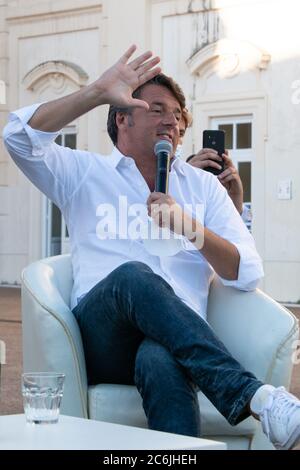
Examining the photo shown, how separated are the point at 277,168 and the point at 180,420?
8.50m

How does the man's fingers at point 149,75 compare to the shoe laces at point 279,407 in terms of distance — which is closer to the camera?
the shoe laces at point 279,407

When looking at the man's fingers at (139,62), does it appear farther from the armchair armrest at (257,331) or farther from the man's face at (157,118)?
the armchair armrest at (257,331)

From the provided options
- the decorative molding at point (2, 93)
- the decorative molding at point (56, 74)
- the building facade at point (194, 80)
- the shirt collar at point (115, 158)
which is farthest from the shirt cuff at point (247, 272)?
the decorative molding at point (2, 93)

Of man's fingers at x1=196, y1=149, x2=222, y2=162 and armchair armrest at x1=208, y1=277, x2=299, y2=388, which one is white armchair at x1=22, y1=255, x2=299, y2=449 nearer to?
armchair armrest at x1=208, y1=277, x2=299, y2=388

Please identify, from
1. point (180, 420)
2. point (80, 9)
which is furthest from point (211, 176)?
point (80, 9)

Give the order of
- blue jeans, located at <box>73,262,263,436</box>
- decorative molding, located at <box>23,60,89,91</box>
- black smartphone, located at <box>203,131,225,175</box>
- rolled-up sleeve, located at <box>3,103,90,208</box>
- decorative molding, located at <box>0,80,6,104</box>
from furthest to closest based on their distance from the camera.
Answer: decorative molding, located at <box>0,80,6,104</box> < decorative molding, located at <box>23,60,89,91</box> < black smartphone, located at <box>203,131,225,175</box> < rolled-up sleeve, located at <box>3,103,90,208</box> < blue jeans, located at <box>73,262,263,436</box>

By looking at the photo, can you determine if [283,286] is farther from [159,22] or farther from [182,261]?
[182,261]

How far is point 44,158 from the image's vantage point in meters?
2.75

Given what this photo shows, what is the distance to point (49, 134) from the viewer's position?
2641 mm

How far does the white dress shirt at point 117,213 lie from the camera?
9.07 ft

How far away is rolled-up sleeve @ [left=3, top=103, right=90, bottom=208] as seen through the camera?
2.64 metres

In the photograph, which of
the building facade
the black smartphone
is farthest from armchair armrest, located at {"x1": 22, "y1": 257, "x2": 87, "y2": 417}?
the building facade

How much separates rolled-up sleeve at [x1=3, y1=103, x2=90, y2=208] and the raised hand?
21 cm

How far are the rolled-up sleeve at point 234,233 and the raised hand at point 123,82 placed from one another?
49 cm
